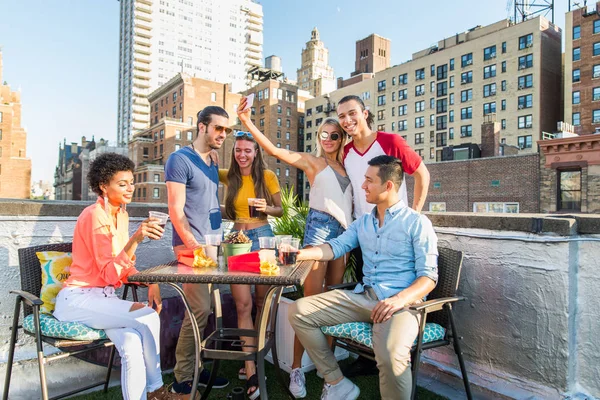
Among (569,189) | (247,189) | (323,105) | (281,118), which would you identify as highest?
(323,105)

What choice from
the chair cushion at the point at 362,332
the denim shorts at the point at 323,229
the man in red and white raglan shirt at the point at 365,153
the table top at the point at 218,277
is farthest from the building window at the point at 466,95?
the table top at the point at 218,277

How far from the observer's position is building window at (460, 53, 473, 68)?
4819 centimetres

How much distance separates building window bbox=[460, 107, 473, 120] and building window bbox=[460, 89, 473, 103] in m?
1.11

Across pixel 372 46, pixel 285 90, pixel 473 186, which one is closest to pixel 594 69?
pixel 473 186

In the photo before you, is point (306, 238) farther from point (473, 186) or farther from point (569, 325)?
point (473, 186)

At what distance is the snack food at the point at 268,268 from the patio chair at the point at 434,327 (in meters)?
0.66

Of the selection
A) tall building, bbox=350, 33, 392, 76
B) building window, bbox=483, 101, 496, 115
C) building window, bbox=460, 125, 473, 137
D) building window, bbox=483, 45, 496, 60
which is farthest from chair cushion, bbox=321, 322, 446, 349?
tall building, bbox=350, 33, 392, 76

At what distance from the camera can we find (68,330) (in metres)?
2.45

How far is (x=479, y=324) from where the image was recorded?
3029 millimetres

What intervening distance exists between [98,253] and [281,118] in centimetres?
6338

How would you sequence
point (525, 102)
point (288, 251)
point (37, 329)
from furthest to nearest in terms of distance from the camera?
point (525, 102), point (288, 251), point (37, 329)

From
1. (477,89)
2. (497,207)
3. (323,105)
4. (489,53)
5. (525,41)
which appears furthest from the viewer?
(323,105)

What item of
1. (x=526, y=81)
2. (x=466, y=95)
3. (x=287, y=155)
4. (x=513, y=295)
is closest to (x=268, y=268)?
(x=287, y=155)

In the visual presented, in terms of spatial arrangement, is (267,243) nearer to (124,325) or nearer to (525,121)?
(124,325)
